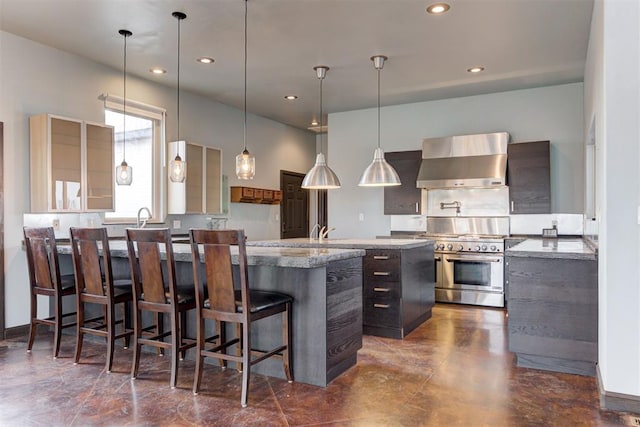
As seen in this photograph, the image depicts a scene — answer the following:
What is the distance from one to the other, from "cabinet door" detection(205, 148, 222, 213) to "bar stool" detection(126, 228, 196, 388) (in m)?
2.84

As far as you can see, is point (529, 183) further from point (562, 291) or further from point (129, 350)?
point (129, 350)

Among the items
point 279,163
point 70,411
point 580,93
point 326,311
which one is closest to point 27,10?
point 70,411

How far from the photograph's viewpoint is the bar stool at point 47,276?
3.48 m

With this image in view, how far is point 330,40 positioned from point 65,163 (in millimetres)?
2780

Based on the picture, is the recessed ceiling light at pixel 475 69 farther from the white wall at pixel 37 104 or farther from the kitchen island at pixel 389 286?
the white wall at pixel 37 104

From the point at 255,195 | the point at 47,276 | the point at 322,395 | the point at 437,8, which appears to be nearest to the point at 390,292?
the point at 322,395

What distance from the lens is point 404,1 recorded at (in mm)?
3447

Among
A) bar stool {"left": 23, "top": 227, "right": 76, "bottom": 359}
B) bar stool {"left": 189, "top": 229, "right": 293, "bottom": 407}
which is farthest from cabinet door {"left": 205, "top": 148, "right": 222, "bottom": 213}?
bar stool {"left": 189, "top": 229, "right": 293, "bottom": 407}

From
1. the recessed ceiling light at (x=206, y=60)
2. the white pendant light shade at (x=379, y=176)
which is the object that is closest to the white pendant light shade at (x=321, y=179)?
the white pendant light shade at (x=379, y=176)

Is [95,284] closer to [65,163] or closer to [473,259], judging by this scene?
[65,163]

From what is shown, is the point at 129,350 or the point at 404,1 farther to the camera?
the point at 129,350

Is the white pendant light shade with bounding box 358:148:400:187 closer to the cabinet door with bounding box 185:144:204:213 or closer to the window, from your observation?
the cabinet door with bounding box 185:144:204:213

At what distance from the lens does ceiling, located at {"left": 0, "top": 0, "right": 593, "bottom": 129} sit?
3.58 m

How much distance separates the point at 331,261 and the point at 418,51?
2.68 meters
